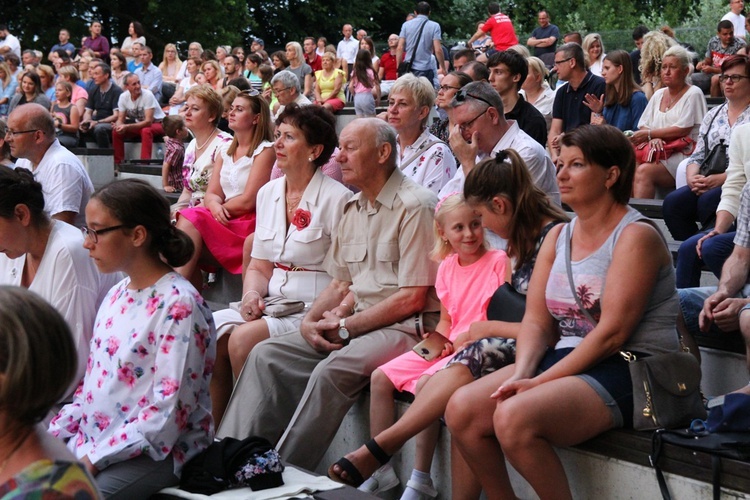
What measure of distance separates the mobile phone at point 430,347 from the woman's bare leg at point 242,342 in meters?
0.90

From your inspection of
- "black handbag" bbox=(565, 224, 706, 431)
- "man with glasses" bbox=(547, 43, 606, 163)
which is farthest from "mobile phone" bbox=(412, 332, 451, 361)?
"man with glasses" bbox=(547, 43, 606, 163)

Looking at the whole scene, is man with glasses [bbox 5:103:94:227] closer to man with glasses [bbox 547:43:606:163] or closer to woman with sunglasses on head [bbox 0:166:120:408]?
woman with sunglasses on head [bbox 0:166:120:408]

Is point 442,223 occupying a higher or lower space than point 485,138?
lower

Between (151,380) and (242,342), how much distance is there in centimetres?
148

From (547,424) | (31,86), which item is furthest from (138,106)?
(547,424)

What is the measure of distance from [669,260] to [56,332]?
213 cm

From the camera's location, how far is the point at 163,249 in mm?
3477

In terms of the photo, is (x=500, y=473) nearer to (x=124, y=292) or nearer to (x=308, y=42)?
(x=124, y=292)

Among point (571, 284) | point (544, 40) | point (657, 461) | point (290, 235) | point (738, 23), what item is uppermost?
point (738, 23)

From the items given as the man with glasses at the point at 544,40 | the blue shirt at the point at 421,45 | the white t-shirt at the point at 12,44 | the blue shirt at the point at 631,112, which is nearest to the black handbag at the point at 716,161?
the blue shirt at the point at 631,112

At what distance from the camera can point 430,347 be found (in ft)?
13.8

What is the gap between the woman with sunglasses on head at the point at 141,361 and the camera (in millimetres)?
3234

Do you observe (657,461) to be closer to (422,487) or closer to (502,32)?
(422,487)

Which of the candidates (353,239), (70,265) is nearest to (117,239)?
(70,265)
